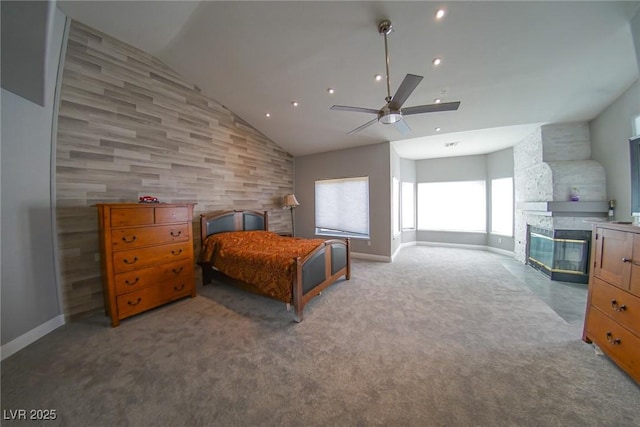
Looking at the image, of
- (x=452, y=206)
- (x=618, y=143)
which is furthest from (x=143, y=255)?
(x=452, y=206)

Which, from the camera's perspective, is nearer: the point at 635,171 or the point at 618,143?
the point at 635,171

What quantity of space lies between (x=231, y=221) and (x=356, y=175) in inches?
119

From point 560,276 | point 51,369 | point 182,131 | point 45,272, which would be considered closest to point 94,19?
point 182,131

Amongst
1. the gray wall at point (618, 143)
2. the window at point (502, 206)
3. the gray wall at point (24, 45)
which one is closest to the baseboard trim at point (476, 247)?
the window at point (502, 206)

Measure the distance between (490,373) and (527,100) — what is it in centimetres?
376

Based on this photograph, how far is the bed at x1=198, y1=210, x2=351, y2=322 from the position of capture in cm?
236

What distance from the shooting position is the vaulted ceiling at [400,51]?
6.62 feet

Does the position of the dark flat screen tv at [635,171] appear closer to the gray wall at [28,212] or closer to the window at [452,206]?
the window at [452,206]

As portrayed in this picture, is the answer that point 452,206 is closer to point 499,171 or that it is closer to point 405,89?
point 499,171

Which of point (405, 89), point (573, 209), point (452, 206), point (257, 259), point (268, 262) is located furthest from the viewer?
point (452, 206)

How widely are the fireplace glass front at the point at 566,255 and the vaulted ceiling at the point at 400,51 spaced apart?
202 cm

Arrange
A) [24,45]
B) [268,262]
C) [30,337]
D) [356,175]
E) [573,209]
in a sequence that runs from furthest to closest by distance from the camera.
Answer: [356,175] < [573,209] < [268,262] < [30,337] < [24,45]

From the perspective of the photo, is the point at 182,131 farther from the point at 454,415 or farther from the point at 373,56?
the point at 454,415

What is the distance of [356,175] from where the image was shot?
4988 mm
